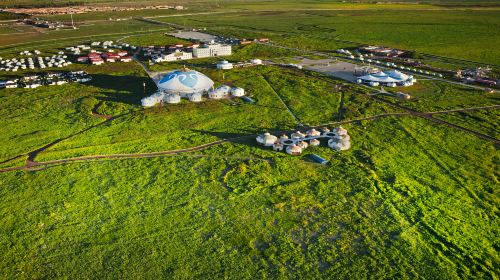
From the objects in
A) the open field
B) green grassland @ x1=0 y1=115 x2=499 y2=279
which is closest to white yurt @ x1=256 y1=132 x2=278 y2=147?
the open field

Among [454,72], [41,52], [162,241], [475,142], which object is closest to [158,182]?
[162,241]

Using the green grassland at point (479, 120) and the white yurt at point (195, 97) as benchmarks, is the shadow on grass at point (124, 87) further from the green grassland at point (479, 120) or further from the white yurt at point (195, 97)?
the green grassland at point (479, 120)

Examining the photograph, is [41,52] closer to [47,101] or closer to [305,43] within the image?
[47,101]

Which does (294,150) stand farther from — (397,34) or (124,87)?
(397,34)

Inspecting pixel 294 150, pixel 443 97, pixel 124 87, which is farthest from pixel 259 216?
pixel 124 87

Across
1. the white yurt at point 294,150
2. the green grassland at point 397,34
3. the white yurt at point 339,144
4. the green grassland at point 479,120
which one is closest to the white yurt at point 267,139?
the white yurt at point 294,150

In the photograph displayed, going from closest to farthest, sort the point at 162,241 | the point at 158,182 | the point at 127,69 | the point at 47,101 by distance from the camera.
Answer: the point at 162,241
the point at 158,182
the point at 47,101
the point at 127,69

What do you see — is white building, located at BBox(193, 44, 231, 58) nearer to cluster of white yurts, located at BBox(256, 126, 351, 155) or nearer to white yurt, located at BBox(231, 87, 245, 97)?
white yurt, located at BBox(231, 87, 245, 97)
